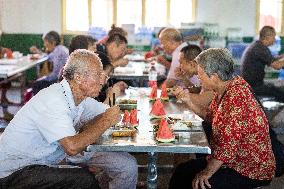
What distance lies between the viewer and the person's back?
7.24 m

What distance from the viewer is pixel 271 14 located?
11.1 meters

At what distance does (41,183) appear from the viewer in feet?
10.5

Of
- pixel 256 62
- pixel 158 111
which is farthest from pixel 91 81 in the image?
pixel 256 62

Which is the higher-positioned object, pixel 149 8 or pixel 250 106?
pixel 149 8

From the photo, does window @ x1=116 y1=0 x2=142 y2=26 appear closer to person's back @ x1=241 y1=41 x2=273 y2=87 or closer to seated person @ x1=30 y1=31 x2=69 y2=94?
seated person @ x1=30 y1=31 x2=69 y2=94

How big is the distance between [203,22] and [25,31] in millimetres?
3839

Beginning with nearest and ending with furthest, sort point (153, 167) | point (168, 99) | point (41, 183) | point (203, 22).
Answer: point (41, 183)
point (153, 167)
point (168, 99)
point (203, 22)

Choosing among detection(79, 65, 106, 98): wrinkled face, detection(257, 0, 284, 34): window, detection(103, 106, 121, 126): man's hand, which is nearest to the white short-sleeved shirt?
detection(79, 65, 106, 98): wrinkled face

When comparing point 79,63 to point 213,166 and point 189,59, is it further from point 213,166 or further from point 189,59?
point 189,59

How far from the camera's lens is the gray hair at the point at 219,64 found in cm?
341

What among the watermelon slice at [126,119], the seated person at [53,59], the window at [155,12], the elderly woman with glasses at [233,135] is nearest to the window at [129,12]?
the window at [155,12]

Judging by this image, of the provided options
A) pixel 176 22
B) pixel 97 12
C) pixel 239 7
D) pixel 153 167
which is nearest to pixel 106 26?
pixel 97 12

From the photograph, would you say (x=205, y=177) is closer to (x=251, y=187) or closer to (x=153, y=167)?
(x=251, y=187)

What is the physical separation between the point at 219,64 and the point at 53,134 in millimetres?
1181
